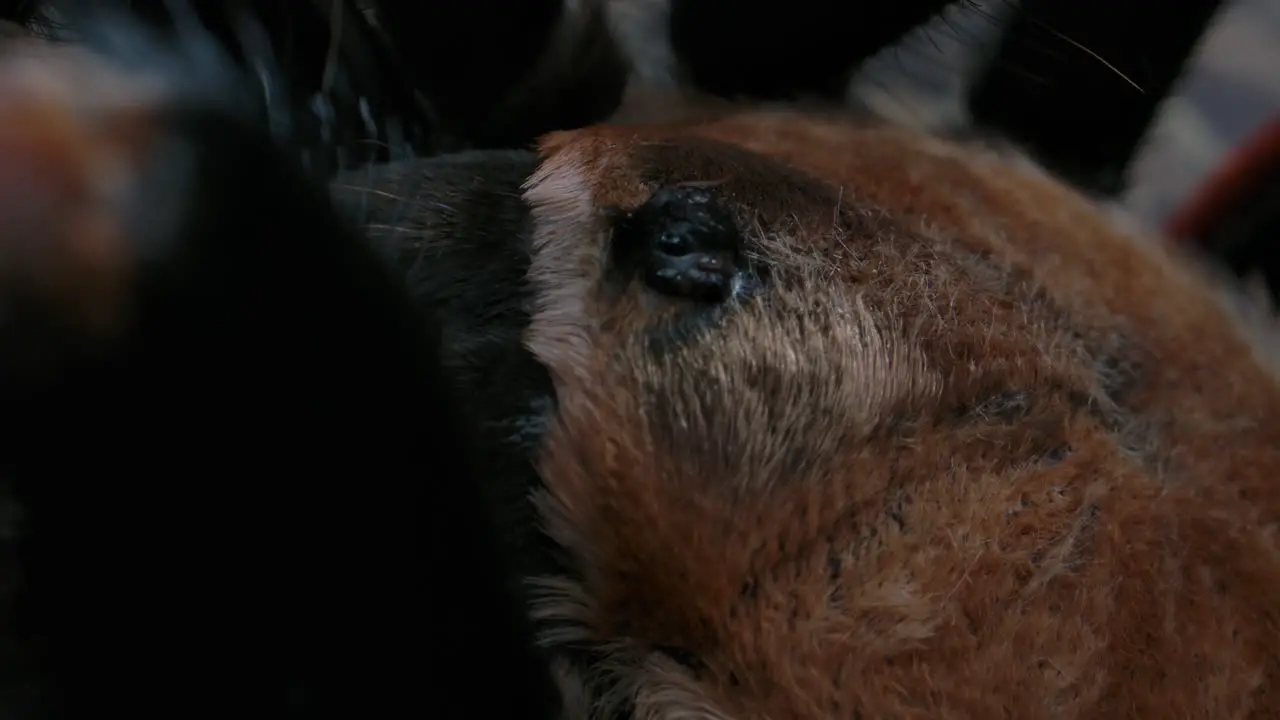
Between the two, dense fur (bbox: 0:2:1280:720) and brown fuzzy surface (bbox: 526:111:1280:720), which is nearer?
dense fur (bbox: 0:2:1280:720)

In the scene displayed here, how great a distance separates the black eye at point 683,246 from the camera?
1.54 ft

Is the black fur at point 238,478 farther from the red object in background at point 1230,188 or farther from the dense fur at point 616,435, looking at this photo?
the red object in background at point 1230,188

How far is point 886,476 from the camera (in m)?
0.44

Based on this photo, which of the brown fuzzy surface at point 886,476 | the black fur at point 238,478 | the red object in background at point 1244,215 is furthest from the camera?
the red object in background at point 1244,215

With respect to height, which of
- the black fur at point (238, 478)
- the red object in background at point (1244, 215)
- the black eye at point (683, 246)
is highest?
the black fur at point (238, 478)

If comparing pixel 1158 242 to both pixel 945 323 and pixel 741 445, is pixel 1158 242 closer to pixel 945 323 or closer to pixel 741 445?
pixel 945 323

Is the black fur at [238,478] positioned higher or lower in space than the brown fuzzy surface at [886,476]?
higher

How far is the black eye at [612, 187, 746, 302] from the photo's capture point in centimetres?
47

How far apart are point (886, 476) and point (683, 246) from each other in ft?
0.40

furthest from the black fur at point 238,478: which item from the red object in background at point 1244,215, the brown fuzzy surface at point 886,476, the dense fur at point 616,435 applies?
the red object in background at point 1244,215

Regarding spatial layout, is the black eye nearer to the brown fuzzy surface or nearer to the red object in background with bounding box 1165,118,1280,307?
the brown fuzzy surface

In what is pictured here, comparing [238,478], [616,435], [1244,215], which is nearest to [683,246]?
[616,435]

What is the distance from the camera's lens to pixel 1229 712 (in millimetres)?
439

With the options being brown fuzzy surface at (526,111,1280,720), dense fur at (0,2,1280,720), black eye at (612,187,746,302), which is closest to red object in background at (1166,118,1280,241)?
dense fur at (0,2,1280,720)
